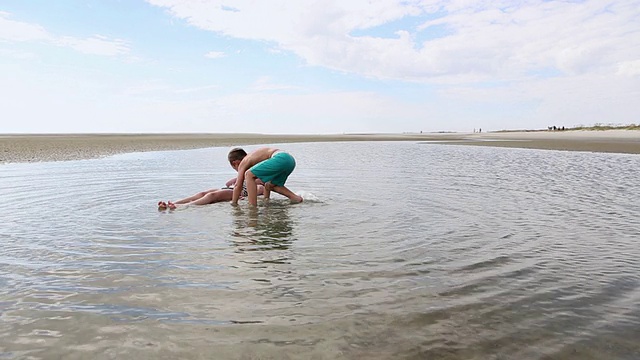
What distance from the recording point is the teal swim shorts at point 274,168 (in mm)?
9625

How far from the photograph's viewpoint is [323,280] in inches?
180

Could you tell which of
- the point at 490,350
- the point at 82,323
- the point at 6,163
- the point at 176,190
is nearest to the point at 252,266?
the point at 82,323

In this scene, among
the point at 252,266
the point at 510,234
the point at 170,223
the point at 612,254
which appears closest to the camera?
the point at 252,266

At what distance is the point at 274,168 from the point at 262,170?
28 cm

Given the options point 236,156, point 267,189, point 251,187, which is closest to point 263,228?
point 251,187

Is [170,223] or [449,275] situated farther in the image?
[170,223]

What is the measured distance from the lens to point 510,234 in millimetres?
6727

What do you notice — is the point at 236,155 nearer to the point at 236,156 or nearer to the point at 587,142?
the point at 236,156

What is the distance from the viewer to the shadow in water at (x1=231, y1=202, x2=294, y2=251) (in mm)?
6094

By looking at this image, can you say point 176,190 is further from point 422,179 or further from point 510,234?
point 510,234

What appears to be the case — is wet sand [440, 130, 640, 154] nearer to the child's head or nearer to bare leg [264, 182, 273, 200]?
bare leg [264, 182, 273, 200]

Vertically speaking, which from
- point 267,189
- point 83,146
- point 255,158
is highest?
point 83,146

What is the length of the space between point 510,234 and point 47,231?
23.9ft

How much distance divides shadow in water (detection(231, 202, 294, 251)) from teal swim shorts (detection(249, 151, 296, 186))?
729 millimetres
